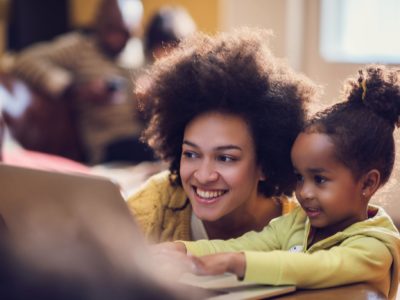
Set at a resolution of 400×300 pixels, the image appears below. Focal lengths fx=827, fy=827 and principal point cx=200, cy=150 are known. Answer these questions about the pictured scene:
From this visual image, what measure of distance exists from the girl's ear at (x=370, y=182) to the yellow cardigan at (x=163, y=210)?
0.30 meters

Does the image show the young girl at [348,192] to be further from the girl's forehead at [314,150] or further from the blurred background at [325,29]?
the blurred background at [325,29]

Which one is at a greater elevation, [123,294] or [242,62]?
[242,62]

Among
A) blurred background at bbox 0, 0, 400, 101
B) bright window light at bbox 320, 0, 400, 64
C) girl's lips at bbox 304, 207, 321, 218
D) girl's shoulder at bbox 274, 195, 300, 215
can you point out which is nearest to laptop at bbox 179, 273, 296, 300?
girl's lips at bbox 304, 207, 321, 218

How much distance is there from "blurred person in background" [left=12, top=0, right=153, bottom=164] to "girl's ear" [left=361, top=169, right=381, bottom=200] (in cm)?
234

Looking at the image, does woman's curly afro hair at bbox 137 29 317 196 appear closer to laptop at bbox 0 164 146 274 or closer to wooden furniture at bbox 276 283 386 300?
wooden furniture at bbox 276 283 386 300

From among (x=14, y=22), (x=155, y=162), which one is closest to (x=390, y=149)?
(x=155, y=162)

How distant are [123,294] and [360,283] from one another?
436mm

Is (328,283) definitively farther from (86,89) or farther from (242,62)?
(86,89)

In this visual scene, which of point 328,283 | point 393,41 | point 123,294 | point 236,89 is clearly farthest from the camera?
point 393,41

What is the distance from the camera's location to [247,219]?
5.02 ft

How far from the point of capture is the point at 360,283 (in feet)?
3.75

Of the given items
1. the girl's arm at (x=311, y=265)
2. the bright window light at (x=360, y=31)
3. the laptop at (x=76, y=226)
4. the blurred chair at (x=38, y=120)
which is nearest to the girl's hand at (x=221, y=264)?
the girl's arm at (x=311, y=265)

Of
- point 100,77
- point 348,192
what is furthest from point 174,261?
point 100,77

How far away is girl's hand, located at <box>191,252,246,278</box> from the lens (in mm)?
1046
